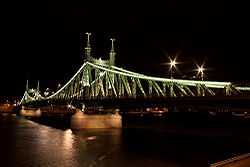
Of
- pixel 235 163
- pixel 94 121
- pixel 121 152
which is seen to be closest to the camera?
pixel 235 163

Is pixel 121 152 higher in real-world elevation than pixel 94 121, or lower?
lower

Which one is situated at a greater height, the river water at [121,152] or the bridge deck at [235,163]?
the bridge deck at [235,163]

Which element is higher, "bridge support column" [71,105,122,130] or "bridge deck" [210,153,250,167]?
"bridge support column" [71,105,122,130]

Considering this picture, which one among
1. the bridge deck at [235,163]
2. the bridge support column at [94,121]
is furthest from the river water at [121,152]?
the bridge support column at [94,121]

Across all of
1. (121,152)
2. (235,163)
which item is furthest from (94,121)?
(235,163)

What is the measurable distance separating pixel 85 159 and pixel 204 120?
3965 centimetres

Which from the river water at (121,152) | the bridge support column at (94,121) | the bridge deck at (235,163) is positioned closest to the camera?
the bridge deck at (235,163)

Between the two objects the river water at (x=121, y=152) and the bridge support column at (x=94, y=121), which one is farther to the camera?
the bridge support column at (x=94, y=121)

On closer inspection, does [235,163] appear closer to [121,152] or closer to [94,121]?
[121,152]

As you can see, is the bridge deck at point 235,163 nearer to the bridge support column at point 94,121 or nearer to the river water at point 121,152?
the river water at point 121,152

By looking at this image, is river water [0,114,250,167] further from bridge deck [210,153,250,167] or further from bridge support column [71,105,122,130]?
bridge support column [71,105,122,130]

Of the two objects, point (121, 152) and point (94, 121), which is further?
point (94, 121)

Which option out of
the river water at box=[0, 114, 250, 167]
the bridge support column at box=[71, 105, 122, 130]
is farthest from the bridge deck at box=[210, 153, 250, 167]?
the bridge support column at box=[71, 105, 122, 130]

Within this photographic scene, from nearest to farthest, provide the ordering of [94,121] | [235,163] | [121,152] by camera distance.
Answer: [235,163] < [121,152] < [94,121]
